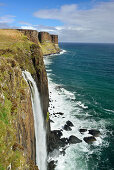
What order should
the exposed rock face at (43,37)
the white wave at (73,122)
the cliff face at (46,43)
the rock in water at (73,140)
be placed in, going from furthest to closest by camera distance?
the exposed rock face at (43,37) < the cliff face at (46,43) < the rock in water at (73,140) < the white wave at (73,122)

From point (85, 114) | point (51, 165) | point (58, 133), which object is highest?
point (85, 114)

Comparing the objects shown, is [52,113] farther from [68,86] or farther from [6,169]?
[6,169]

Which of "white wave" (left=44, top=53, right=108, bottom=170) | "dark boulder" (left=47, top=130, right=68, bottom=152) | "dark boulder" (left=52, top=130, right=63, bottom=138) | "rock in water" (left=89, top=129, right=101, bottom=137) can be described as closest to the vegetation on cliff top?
"white wave" (left=44, top=53, right=108, bottom=170)

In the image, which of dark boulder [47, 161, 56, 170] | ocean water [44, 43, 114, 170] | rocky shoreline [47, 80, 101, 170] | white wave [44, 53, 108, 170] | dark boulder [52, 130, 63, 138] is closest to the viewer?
dark boulder [47, 161, 56, 170]

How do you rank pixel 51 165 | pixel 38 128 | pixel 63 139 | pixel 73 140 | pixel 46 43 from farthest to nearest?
pixel 46 43 < pixel 63 139 < pixel 73 140 < pixel 51 165 < pixel 38 128

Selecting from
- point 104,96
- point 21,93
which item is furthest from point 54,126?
point 104,96

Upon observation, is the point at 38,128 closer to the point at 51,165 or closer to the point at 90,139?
the point at 51,165

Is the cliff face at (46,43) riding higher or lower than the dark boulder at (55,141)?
higher

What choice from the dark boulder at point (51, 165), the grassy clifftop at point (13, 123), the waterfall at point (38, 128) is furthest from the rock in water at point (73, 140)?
the grassy clifftop at point (13, 123)

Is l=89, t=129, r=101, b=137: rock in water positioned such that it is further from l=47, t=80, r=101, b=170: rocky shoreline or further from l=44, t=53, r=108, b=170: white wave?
l=44, t=53, r=108, b=170: white wave

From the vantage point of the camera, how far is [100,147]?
3294cm

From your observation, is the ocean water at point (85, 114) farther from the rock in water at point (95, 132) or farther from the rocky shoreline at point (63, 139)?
the rock in water at point (95, 132)

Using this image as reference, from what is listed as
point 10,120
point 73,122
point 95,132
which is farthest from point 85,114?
point 10,120

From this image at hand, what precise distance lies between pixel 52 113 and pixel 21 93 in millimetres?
29128
